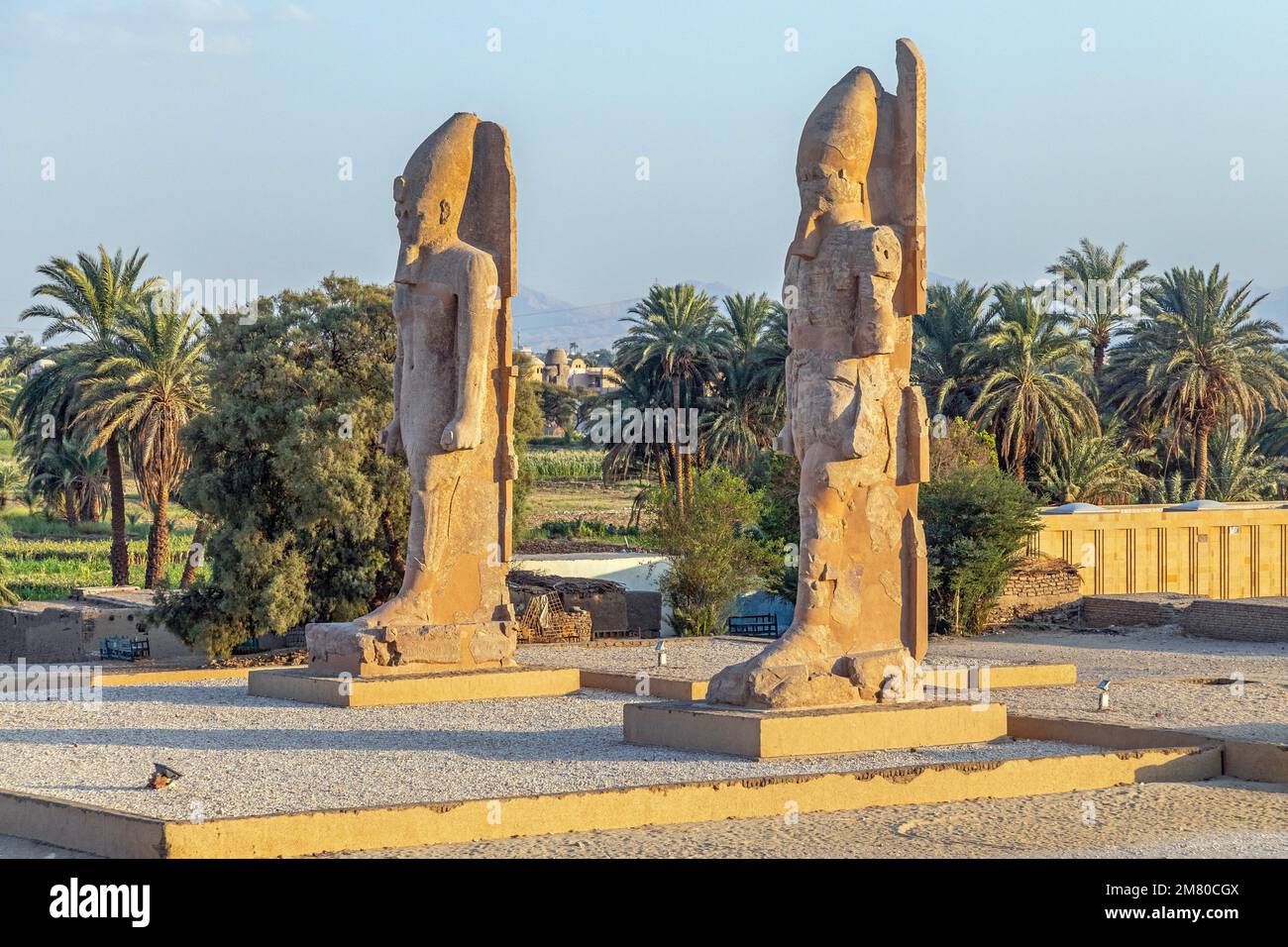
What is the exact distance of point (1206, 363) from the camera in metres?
33.7

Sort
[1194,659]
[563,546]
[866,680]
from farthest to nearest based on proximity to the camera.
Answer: [563,546]
[1194,659]
[866,680]

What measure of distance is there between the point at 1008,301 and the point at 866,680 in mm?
23000

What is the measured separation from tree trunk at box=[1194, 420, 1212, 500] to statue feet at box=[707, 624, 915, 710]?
24108mm

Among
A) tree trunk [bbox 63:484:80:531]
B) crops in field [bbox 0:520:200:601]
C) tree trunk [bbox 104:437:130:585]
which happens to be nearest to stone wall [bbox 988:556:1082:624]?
Result: tree trunk [bbox 104:437:130:585]

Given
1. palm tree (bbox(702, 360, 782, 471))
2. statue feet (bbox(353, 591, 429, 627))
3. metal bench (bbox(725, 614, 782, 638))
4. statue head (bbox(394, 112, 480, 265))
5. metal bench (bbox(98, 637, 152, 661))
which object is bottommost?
metal bench (bbox(98, 637, 152, 661))

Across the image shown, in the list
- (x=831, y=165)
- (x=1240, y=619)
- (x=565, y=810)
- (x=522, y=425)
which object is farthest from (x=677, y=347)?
(x=565, y=810)

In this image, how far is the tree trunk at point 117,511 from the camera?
2923 centimetres

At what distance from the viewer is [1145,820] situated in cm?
846

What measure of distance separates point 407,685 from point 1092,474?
21.0 m

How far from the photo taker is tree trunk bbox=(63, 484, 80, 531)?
41541 millimetres

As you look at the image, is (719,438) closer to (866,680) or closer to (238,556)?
(238,556)

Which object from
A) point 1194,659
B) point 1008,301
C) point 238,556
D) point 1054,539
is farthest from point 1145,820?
point 1008,301

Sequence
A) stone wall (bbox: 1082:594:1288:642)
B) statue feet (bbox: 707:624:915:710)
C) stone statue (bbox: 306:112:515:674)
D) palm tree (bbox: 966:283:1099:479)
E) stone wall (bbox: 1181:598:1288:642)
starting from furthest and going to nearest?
palm tree (bbox: 966:283:1099:479) → stone wall (bbox: 1082:594:1288:642) → stone wall (bbox: 1181:598:1288:642) → stone statue (bbox: 306:112:515:674) → statue feet (bbox: 707:624:915:710)

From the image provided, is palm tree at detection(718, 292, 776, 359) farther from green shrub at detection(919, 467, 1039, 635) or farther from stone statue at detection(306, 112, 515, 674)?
stone statue at detection(306, 112, 515, 674)
